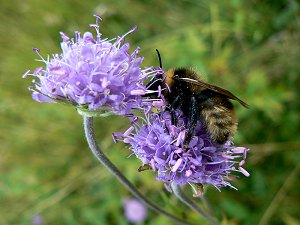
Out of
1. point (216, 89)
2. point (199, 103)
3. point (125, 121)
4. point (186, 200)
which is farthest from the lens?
point (125, 121)

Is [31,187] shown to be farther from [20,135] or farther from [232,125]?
[232,125]

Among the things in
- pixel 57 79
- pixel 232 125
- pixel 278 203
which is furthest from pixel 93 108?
pixel 278 203

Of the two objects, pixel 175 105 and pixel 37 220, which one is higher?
pixel 175 105

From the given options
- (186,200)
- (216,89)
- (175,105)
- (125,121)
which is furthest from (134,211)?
(216,89)

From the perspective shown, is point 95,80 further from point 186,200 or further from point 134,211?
point 134,211

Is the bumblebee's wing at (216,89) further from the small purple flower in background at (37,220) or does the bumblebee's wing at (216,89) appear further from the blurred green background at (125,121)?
the small purple flower in background at (37,220)

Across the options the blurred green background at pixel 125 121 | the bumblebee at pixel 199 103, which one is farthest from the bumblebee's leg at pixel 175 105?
the blurred green background at pixel 125 121
